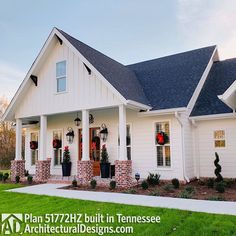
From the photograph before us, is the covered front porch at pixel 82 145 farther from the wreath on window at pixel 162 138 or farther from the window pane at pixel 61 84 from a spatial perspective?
the wreath on window at pixel 162 138

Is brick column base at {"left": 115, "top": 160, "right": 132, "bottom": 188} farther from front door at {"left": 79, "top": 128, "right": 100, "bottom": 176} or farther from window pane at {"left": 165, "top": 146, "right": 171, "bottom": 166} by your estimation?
front door at {"left": 79, "top": 128, "right": 100, "bottom": 176}

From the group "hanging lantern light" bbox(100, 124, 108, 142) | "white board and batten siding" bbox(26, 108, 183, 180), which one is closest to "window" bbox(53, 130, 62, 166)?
"white board and batten siding" bbox(26, 108, 183, 180)

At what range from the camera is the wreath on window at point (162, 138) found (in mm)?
11203

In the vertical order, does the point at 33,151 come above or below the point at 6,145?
below

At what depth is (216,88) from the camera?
1275cm

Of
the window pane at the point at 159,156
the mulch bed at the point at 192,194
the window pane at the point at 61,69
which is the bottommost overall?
the mulch bed at the point at 192,194

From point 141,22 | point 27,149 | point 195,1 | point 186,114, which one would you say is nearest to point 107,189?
point 186,114

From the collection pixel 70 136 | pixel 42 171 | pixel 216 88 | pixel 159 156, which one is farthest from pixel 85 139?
pixel 216 88

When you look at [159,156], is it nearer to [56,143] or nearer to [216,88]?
[216,88]

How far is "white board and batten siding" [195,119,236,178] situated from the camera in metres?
10.8

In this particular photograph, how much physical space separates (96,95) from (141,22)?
8.95 metres

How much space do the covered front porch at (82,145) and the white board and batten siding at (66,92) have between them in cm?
52

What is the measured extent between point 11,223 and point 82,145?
6.32 meters

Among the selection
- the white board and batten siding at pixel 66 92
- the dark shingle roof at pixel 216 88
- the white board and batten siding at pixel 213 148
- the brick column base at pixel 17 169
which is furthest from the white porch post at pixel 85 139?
the white board and batten siding at pixel 213 148
